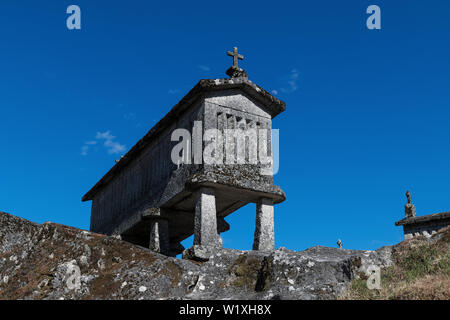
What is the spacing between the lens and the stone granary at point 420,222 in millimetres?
15492

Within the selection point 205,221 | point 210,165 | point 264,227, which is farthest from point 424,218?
point 205,221

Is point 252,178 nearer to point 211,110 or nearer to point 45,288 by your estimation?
Result: point 211,110

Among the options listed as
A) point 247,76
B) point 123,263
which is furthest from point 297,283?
point 247,76

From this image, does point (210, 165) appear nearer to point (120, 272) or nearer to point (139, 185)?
point (139, 185)

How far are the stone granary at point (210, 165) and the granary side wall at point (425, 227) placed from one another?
747 centimetres

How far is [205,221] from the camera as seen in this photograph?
31.8ft

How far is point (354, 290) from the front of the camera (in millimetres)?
4992

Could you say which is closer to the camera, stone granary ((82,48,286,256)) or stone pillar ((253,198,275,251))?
stone granary ((82,48,286,256))

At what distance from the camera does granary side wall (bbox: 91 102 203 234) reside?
38.0 feet

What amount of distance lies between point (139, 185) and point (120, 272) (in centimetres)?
809

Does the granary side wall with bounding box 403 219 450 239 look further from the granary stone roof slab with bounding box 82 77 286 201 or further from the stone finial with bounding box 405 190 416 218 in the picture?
the granary stone roof slab with bounding box 82 77 286 201

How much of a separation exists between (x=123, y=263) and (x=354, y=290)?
2.59m

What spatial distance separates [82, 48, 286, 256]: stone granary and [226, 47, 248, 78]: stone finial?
1.0 inches

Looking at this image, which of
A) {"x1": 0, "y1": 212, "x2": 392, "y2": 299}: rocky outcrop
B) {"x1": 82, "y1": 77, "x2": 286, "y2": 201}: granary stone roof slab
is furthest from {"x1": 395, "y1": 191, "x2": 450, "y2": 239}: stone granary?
{"x1": 0, "y1": 212, "x2": 392, "y2": 299}: rocky outcrop
